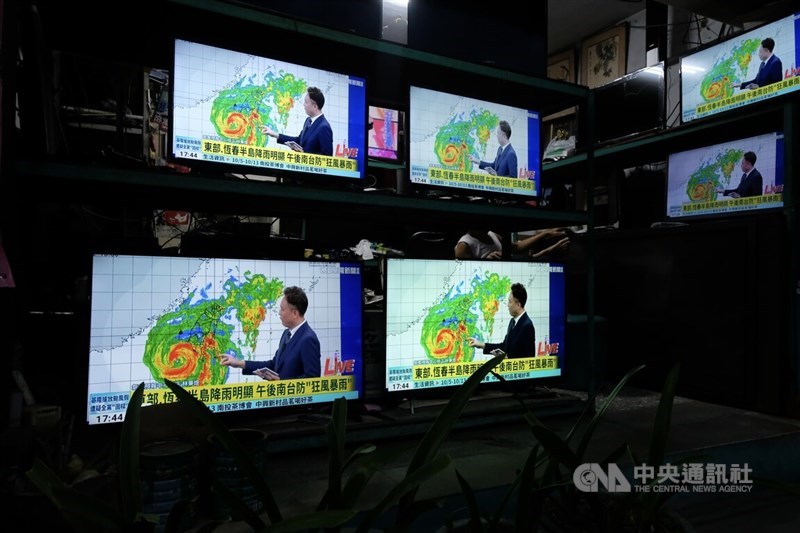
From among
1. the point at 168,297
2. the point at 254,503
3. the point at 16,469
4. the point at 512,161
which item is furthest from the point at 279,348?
the point at 512,161

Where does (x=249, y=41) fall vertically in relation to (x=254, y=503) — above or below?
above

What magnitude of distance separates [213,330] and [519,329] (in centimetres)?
97

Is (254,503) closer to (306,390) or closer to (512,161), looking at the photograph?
(306,390)

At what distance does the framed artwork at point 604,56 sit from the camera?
16.8 feet

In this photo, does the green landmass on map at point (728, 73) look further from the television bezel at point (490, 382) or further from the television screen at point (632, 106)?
the television bezel at point (490, 382)

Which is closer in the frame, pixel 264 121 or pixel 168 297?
pixel 168 297

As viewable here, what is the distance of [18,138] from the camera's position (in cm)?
119

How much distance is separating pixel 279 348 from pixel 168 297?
31 cm

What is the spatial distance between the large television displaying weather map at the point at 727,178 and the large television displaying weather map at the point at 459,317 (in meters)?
1.47

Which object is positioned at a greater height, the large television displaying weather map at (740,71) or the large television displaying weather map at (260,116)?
the large television displaying weather map at (740,71)

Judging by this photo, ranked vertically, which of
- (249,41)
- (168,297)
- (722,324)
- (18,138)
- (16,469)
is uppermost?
(249,41)

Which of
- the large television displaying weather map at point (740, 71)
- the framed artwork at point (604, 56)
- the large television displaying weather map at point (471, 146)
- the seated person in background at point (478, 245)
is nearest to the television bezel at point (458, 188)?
the large television displaying weather map at point (471, 146)

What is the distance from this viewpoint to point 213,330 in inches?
49.8

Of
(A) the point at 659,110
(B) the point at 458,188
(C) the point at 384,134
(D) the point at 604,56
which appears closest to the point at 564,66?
(D) the point at 604,56
